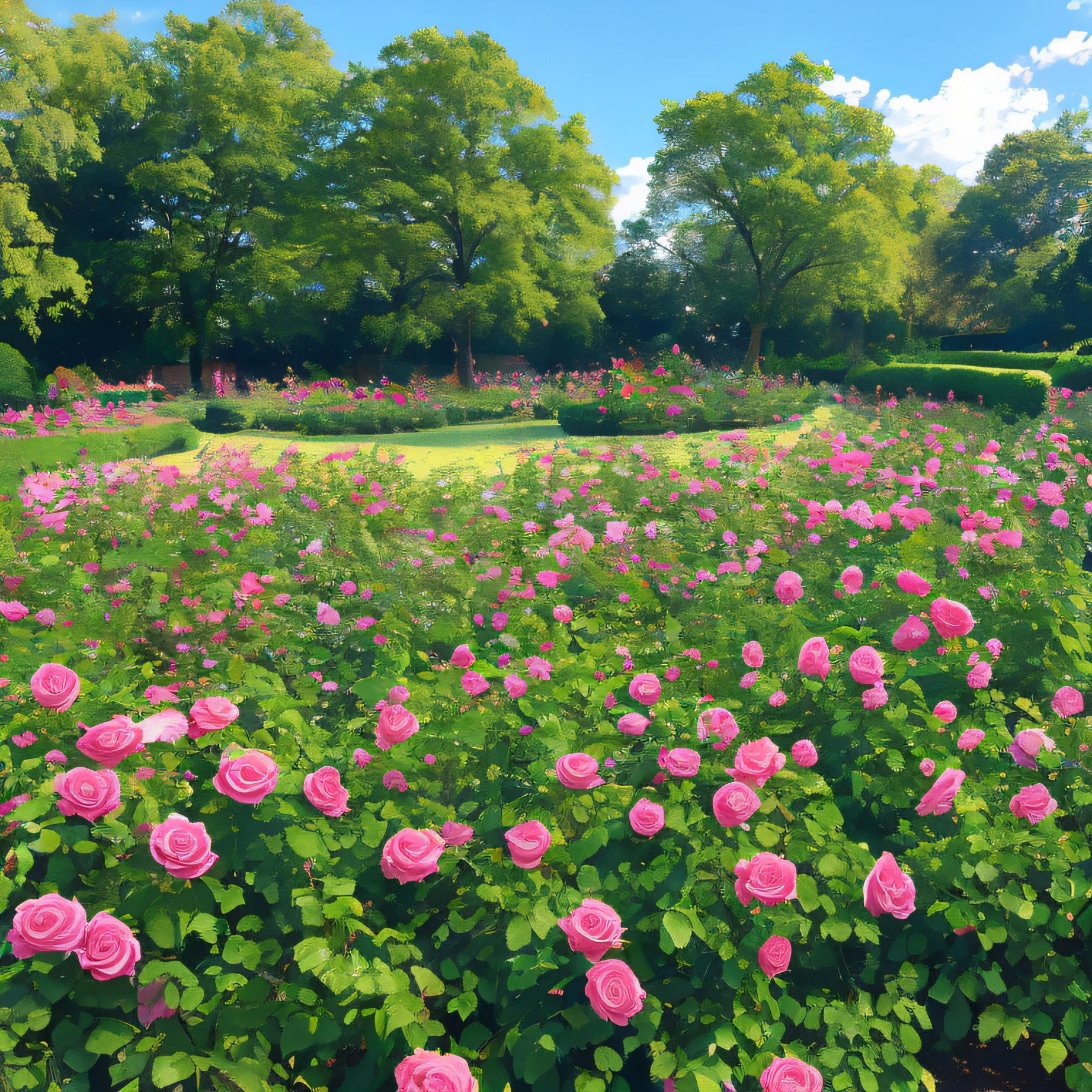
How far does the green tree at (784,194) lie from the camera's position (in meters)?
29.8

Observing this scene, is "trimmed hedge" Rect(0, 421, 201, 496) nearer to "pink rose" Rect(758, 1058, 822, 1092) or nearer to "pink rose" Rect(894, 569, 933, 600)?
"pink rose" Rect(894, 569, 933, 600)

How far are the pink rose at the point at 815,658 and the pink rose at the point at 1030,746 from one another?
545 mm

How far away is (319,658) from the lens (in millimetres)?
2881

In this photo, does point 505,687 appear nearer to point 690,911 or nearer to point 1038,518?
point 690,911

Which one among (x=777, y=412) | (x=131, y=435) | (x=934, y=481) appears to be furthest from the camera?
(x=777, y=412)

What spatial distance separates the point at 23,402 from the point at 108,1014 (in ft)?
76.8

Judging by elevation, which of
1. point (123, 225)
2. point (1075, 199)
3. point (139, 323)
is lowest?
point (139, 323)

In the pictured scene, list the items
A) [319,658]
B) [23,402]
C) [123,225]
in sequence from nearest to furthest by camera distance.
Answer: [319,658] → [23,402] → [123,225]

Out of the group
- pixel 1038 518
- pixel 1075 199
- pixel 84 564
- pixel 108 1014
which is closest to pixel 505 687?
pixel 108 1014

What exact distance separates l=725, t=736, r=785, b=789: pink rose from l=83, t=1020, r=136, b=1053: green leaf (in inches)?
55.4

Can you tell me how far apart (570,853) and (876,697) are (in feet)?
3.07

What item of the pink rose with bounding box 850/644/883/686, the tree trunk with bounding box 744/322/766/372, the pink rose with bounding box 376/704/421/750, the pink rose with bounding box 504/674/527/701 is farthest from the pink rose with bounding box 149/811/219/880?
the tree trunk with bounding box 744/322/766/372

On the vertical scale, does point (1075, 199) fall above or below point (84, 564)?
above

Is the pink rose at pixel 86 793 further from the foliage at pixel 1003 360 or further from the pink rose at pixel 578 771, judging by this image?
the foliage at pixel 1003 360
